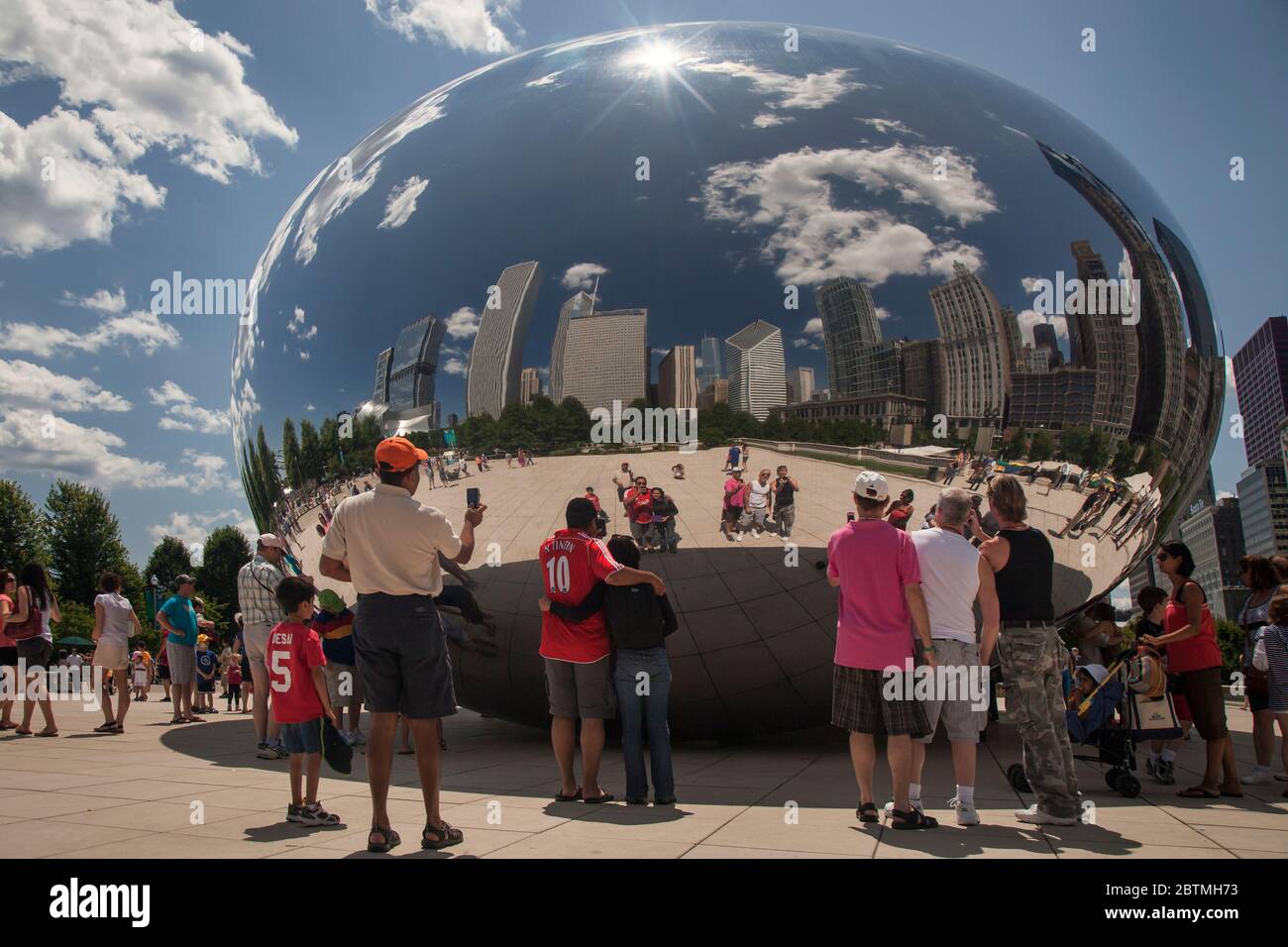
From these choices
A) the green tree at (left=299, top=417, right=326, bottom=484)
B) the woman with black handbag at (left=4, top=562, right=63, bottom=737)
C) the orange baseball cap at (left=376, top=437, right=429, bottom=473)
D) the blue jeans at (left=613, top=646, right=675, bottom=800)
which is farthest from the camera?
the woman with black handbag at (left=4, top=562, right=63, bottom=737)

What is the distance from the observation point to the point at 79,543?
57031mm

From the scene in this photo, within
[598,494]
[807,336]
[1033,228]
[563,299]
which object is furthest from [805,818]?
[1033,228]

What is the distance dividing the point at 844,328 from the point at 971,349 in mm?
813

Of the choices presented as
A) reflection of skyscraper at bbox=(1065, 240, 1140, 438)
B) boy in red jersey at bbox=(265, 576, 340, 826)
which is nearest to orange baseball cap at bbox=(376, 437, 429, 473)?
boy in red jersey at bbox=(265, 576, 340, 826)

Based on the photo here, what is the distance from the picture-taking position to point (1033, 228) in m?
5.94

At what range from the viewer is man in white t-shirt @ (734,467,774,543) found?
550 cm

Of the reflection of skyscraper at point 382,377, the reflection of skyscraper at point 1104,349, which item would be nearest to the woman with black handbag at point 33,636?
the reflection of skyscraper at point 382,377

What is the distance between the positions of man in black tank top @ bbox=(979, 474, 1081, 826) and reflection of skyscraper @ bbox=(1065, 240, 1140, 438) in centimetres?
161

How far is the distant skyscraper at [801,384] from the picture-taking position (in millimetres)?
5453

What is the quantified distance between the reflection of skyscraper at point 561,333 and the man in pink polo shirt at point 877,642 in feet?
6.68

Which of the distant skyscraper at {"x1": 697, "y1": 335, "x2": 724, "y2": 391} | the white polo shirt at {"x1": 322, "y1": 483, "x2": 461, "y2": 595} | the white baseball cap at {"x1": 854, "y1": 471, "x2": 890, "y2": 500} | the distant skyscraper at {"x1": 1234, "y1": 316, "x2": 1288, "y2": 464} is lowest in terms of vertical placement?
the white polo shirt at {"x1": 322, "y1": 483, "x2": 461, "y2": 595}

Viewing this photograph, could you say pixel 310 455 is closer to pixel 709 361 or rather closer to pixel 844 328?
pixel 709 361

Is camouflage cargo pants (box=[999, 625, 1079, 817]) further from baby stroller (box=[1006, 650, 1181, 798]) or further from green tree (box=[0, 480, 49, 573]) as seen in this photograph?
green tree (box=[0, 480, 49, 573])

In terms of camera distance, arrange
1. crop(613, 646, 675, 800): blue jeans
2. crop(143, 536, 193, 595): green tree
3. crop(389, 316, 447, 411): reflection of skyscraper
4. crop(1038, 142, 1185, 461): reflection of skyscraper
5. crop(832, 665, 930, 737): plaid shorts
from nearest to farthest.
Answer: crop(832, 665, 930, 737): plaid shorts → crop(613, 646, 675, 800): blue jeans → crop(389, 316, 447, 411): reflection of skyscraper → crop(1038, 142, 1185, 461): reflection of skyscraper → crop(143, 536, 193, 595): green tree
